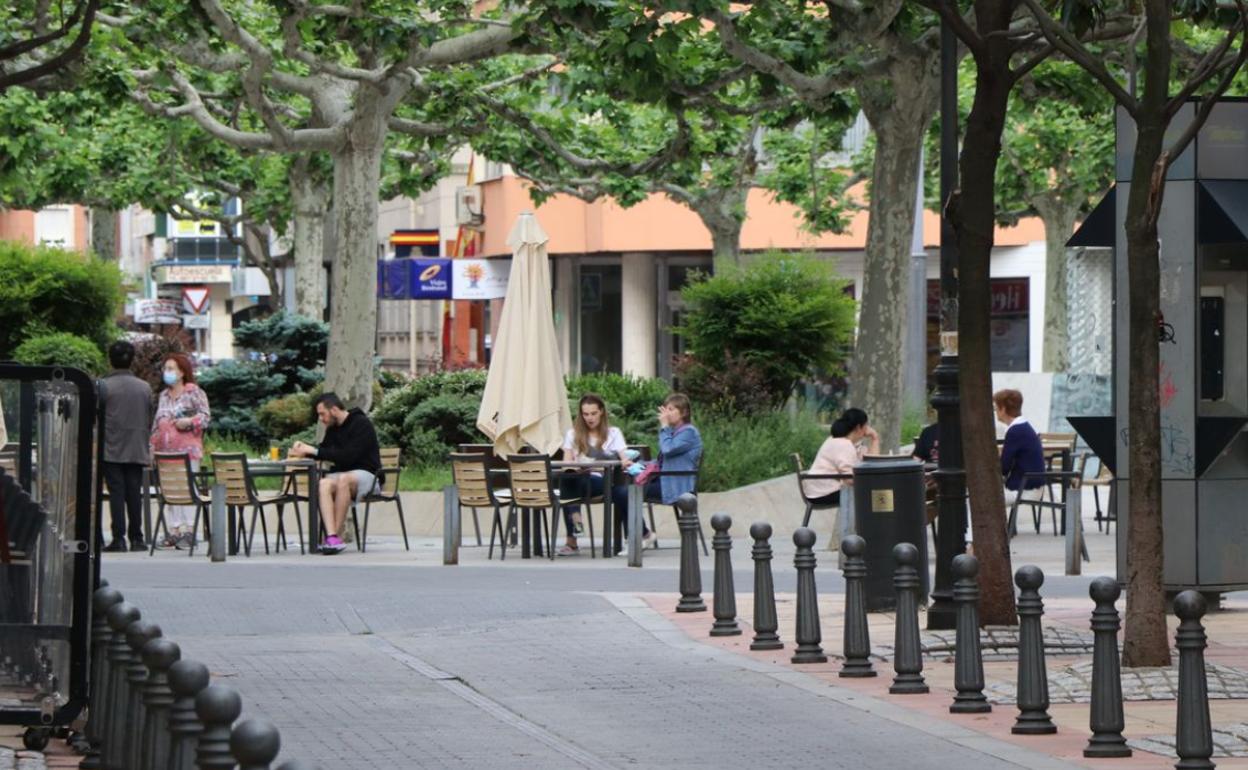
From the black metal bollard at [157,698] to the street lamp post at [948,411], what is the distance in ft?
21.8

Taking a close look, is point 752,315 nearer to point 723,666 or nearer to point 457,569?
point 457,569

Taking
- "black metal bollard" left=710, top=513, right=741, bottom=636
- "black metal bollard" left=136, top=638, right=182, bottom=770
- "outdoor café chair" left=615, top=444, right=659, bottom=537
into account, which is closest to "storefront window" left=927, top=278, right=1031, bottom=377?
"outdoor café chair" left=615, top=444, right=659, bottom=537

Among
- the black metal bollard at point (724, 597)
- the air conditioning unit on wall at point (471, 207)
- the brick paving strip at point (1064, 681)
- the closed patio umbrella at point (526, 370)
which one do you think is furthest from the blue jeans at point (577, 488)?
the air conditioning unit on wall at point (471, 207)

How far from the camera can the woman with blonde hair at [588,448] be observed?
21.6 meters

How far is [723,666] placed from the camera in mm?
12969

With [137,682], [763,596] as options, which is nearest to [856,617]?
[763,596]

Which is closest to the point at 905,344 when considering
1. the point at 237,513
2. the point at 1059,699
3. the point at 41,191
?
the point at 237,513

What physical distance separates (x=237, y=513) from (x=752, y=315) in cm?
735

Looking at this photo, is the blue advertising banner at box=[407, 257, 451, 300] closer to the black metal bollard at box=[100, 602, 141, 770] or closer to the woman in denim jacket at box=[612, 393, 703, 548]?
the woman in denim jacket at box=[612, 393, 703, 548]

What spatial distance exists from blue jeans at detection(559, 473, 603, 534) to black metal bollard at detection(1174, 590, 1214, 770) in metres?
12.7

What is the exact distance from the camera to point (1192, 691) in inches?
347

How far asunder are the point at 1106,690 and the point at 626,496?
38.9ft

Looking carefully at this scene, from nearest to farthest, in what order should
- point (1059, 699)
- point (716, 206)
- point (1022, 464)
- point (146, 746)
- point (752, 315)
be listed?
1. point (146, 746)
2. point (1059, 699)
3. point (1022, 464)
4. point (752, 315)
5. point (716, 206)

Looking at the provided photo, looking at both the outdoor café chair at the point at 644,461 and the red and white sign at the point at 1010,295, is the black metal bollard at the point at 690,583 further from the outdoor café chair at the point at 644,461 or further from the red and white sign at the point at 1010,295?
the red and white sign at the point at 1010,295
